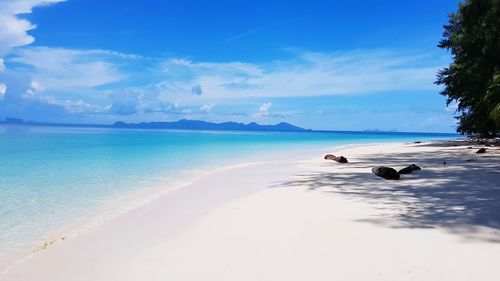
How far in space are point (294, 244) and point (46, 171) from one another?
16.7m

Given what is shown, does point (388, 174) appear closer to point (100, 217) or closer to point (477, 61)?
point (100, 217)

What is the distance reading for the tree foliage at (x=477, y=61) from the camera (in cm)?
2100

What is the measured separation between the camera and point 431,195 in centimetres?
964

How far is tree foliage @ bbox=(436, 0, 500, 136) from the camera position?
2100 centimetres

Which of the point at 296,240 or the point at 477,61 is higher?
the point at 477,61

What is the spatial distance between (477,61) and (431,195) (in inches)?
757

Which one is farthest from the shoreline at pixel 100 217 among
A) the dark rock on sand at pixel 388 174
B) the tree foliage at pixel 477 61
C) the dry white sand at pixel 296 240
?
the tree foliage at pixel 477 61

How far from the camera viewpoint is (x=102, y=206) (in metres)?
10.4

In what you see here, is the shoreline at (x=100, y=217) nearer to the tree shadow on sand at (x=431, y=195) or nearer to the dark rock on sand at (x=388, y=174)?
the tree shadow on sand at (x=431, y=195)

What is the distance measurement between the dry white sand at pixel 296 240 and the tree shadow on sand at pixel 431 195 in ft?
0.11

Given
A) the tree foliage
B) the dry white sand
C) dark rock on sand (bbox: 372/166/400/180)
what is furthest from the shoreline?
the tree foliage

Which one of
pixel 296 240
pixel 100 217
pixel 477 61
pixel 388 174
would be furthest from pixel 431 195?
pixel 477 61

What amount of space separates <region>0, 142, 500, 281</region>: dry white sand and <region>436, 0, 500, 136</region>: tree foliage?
1412cm

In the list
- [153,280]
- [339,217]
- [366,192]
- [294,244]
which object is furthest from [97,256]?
[366,192]
